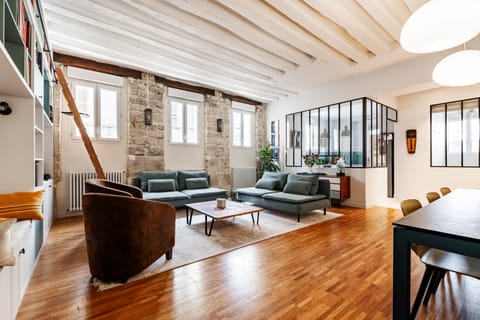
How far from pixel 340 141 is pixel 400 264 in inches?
201

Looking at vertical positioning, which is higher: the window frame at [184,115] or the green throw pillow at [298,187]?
the window frame at [184,115]

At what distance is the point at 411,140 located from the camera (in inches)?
237

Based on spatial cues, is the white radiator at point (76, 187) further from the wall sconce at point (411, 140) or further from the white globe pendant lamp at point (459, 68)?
the wall sconce at point (411, 140)

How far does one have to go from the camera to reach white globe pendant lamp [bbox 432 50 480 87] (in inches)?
78.7

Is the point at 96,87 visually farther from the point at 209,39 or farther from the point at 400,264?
the point at 400,264

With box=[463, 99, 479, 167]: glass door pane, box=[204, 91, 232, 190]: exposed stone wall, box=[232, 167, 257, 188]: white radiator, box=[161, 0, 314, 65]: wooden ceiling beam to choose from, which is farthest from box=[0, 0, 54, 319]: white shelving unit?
box=[463, 99, 479, 167]: glass door pane

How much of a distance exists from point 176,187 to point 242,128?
123 inches

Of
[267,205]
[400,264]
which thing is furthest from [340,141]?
→ [400,264]

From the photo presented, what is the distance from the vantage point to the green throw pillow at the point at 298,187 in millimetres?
4488

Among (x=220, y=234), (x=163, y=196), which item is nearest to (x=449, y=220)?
(x=220, y=234)

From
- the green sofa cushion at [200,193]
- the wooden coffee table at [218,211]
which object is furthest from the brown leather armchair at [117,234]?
the green sofa cushion at [200,193]

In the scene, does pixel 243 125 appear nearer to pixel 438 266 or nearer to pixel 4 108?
pixel 4 108

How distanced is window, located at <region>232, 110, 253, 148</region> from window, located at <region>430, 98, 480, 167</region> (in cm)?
490

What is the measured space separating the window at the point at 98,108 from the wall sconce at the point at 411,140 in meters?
7.39
